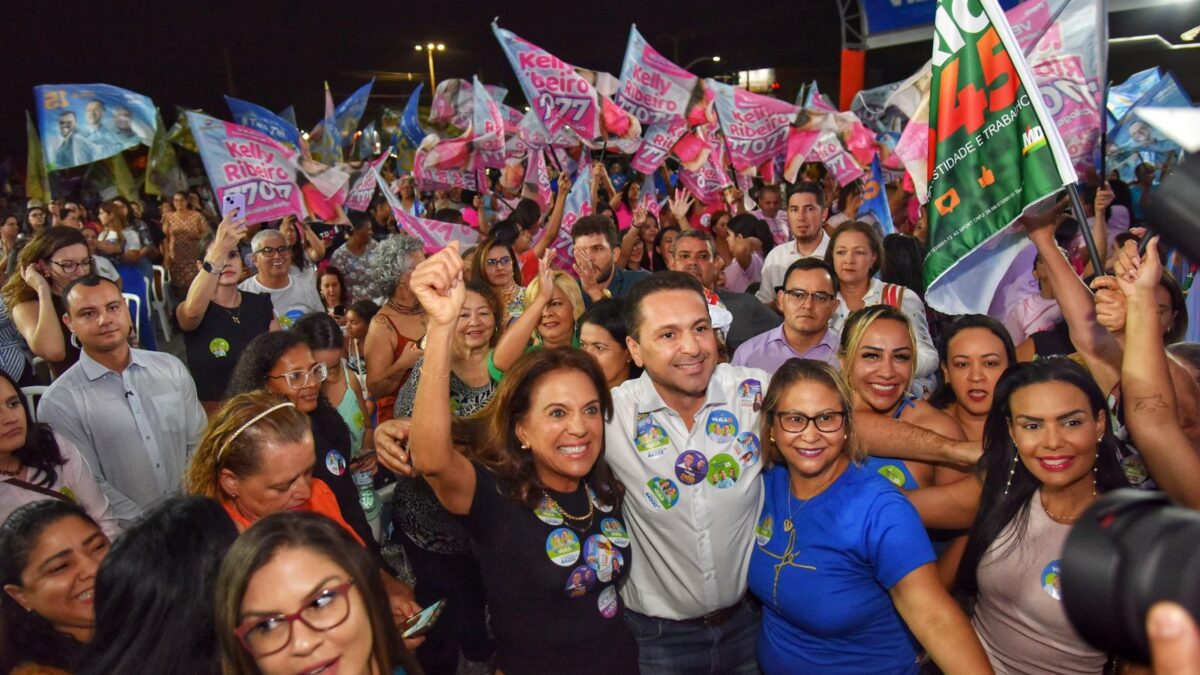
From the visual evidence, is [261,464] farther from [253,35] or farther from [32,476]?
[253,35]

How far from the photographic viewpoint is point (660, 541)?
106 inches

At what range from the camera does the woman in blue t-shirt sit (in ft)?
7.09

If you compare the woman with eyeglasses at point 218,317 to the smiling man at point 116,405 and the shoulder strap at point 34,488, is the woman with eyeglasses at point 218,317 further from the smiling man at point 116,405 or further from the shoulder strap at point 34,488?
the shoulder strap at point 34,488

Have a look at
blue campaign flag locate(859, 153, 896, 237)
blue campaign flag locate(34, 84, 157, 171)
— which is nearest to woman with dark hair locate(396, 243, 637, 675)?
blue campaign flag locate(859, 153, 896, 237)

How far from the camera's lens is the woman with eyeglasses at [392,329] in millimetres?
4559

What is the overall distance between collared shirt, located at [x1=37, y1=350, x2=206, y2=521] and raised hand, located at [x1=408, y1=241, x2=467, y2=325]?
216 cm

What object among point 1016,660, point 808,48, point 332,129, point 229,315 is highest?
point 808,48

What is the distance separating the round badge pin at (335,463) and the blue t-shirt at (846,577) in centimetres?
170

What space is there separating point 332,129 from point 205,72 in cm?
2041

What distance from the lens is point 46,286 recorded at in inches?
177

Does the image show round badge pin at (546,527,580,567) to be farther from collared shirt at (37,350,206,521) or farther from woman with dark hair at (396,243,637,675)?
collared shirt at (37,350,206,521)

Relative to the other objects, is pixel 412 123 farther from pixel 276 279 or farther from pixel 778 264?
pixel 778 264

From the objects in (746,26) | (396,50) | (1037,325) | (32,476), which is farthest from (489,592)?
(396,50)

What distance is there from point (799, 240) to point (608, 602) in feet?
14.7
